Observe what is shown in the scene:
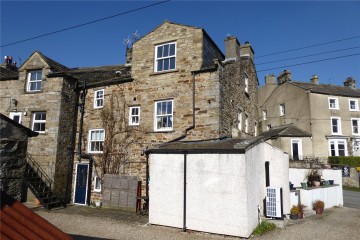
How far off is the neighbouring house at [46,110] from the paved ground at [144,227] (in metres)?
3.16

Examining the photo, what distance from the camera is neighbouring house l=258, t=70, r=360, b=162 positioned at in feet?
109

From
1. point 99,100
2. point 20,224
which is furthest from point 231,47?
point 20,224

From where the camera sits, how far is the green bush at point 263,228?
32.7 ft

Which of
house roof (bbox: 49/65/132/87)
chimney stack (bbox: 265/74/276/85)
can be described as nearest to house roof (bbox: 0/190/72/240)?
house roof (bbox: 49/65/132/87)

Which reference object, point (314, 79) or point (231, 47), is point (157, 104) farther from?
point (314, 79)

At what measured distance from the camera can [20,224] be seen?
2.73 m

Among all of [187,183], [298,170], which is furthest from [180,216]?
[298,170]

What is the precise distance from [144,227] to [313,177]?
12.2 meters

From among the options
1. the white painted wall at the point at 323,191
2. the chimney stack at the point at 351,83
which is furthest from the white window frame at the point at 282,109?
the white painted wall at the point at 323,191

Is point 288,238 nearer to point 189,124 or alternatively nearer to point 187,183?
point 187,183

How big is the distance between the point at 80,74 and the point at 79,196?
359 inches

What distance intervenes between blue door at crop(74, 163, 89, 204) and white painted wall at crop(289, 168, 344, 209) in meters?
13.2

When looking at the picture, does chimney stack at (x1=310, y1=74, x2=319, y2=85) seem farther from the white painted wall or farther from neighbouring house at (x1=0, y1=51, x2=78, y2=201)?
neighbouring house at (x1=0, y1=51, x2=78, y2=201)

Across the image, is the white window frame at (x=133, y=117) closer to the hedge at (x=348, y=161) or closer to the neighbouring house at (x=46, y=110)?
the neighbouring house at (x=46, y=110)
